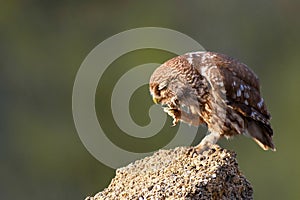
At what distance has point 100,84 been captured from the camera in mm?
12289

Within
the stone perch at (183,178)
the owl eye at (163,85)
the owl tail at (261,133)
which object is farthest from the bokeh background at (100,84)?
the stone perch at (183,178)

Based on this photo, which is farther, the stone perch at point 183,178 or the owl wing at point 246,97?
the owl wing at point 246,97

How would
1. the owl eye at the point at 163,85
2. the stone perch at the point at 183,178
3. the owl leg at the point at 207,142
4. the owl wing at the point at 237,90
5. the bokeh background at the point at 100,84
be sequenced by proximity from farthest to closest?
the bokeh background at the point at 100,84 < the owl wing at the point at 237,90 < the owl eye at the point at 163,85 < the owl leg at the point at 207,142 < the stone perch at the point at 183,178

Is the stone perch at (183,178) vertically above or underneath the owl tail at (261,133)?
underneath

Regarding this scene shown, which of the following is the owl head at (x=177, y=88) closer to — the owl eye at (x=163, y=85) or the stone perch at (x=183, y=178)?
the owl eye at (x=163, y=85)

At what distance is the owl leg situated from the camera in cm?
398

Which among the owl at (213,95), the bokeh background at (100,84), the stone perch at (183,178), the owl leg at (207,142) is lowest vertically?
the stone perch at (183,178)

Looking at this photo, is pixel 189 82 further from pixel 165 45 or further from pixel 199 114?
pixel 165 45

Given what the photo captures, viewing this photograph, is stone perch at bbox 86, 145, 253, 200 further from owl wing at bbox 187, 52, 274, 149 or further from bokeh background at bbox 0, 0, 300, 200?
bokeh background at bbox 0, 0, 300, 200

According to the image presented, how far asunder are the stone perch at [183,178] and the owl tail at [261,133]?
610 millimetres

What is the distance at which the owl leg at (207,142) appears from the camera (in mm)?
3980

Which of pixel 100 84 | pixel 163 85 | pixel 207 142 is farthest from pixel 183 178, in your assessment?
pixel 100 84


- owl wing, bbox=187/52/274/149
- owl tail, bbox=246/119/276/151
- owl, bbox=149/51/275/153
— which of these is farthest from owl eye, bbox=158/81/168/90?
owl tail, bbox=246/119/276/151

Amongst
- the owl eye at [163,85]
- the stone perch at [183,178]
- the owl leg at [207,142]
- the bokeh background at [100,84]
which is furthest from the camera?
the bokeh background at [100,84]
